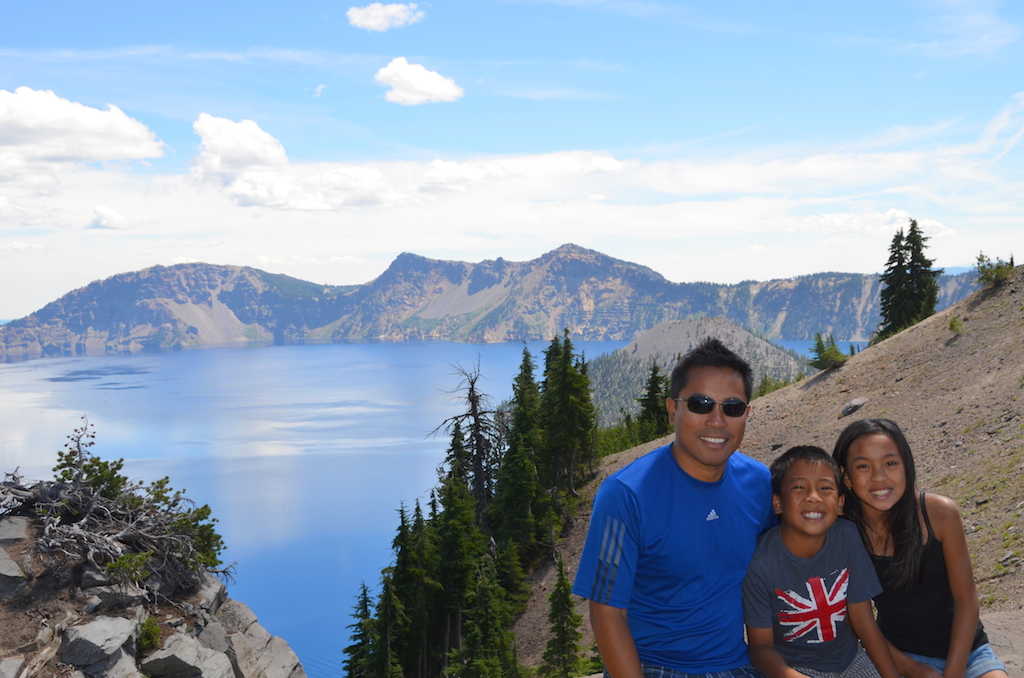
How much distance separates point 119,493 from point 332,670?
152ft

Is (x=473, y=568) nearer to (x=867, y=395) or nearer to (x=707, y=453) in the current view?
(x=867, y=395)

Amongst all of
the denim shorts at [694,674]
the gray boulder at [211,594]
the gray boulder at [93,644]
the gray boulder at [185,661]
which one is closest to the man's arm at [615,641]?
the denim shorts at [694,674]

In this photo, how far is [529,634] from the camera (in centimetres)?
3262

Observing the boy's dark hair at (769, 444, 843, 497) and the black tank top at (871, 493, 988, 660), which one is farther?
the black tank top at (871, 493, 988, 660)

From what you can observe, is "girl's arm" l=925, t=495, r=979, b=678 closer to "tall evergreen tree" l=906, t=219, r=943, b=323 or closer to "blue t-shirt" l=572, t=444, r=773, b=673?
"blue t-shirt" l=572, t=444, r=773, b=673

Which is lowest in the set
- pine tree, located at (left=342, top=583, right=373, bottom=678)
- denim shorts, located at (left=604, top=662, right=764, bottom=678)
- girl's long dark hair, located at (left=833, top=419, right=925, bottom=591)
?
pine tree, located at (left=342, top=583, right=373, bottom=678)

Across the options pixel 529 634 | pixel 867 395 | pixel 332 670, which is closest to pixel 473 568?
pixel 529 634

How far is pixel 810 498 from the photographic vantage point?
13.1ft

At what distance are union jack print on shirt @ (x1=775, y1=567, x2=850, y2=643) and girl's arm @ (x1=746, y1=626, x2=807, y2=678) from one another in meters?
0.15

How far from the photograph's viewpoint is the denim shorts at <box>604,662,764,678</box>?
386 centimetres

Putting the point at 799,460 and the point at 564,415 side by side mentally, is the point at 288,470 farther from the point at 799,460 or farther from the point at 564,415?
the point at 799,460

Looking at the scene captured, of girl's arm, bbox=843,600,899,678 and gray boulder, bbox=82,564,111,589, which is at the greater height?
girl's arm, bbox=843,600,899,678

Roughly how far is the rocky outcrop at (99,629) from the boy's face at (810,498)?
13106 millimetres

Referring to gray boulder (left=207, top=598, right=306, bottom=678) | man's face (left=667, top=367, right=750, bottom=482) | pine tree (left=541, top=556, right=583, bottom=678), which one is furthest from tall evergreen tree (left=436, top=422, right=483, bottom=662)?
man's face (left=667, top=367, right=750, bottom=482)
